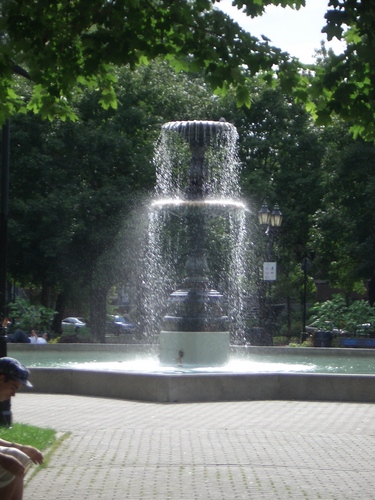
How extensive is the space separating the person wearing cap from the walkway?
2.53 m

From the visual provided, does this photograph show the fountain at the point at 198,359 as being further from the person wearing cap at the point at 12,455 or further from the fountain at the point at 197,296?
the person wearing cap at the point at 12,455

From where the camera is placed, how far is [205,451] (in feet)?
37.2

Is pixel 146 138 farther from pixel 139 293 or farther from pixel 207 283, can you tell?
pixel 207 283

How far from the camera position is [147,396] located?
17.1 meters

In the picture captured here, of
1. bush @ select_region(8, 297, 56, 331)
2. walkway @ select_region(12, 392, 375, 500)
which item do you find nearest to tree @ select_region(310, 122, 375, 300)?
bush @ select_region(8, 297, 56, 331)

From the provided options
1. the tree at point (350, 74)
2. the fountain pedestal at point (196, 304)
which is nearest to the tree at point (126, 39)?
the tree at point (350, 74)

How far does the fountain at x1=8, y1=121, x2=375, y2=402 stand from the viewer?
679 inches

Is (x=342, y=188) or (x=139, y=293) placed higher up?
(x=342, y=188)

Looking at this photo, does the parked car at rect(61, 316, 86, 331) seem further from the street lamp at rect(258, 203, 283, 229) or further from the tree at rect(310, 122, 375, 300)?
the street lamp at rect(258, 203, 283, 229)

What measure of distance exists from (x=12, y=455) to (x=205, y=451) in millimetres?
5327

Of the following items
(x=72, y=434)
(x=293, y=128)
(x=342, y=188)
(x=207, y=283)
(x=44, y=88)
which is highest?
(x=293, y=128)

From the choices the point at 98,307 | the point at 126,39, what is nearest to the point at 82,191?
the point at 98,307

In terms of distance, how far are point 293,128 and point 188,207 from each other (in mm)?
28880

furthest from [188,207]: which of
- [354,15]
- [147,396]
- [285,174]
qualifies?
[285,174]
